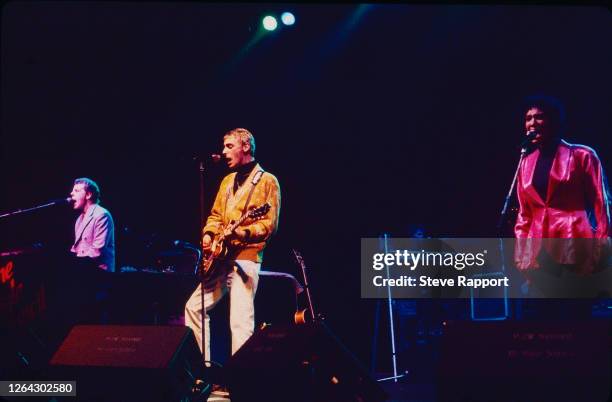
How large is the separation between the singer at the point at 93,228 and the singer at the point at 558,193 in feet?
13.2

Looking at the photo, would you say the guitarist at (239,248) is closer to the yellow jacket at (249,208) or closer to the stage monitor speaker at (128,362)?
the yellow jacket at (249,208)

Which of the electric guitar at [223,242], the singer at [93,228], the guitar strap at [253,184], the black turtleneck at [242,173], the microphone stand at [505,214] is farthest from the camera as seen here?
the singer at [93,228]

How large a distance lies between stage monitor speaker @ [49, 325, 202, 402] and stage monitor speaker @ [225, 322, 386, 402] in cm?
33

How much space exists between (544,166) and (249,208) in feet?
8.15

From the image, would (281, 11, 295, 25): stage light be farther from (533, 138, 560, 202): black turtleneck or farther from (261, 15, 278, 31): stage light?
(533, 138, 560, 202): black turtleneck

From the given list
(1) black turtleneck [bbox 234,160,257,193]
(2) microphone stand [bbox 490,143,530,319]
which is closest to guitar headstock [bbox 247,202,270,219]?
(1) black turtleneck [bbox 234,160,257,193]

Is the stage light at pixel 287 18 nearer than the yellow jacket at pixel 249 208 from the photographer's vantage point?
No

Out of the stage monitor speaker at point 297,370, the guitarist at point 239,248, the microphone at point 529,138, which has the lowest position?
the stage monitor speaker at point 297,370

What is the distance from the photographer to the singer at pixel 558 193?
158 inches

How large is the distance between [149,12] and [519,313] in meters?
5.20

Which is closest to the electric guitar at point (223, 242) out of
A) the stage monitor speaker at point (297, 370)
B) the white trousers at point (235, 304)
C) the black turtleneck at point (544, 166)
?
the white trousers at point (235, 304)

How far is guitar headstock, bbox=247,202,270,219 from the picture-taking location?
5148 mm

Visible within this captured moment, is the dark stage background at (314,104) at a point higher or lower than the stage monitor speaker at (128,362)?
higher

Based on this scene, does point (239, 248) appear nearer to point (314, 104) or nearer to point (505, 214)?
point (314, 104)
